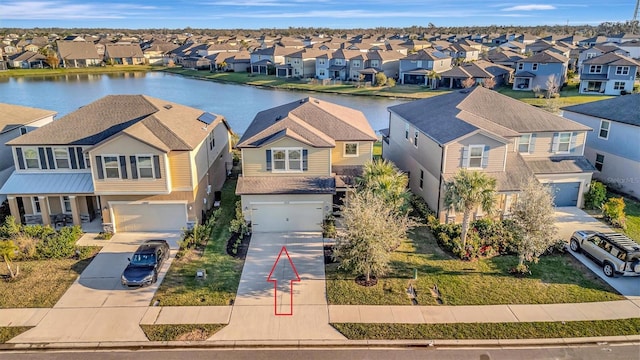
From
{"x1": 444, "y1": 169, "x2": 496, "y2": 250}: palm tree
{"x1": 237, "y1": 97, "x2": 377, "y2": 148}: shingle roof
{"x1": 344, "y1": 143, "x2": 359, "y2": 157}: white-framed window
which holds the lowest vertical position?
{"x1": 444, "y1": 169, "x2": 496, "y2": 250}: palm tree

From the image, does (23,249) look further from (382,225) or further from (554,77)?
(554,77)

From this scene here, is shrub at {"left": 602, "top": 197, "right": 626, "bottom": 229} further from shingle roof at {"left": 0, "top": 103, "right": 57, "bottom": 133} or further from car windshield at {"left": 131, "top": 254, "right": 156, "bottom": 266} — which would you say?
shingle roof at {"left": 0, "top": 103, "right": 57, "bottom": 133}

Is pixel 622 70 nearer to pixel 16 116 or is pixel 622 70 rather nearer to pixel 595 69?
pixel 595 69

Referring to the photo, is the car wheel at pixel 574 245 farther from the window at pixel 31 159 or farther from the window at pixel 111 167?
the window at pixel 31 159

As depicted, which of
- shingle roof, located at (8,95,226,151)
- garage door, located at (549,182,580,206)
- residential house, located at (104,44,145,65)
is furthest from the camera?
residential house, located at (104,44,145,65)

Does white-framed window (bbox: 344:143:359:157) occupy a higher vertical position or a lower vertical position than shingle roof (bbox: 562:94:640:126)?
lower

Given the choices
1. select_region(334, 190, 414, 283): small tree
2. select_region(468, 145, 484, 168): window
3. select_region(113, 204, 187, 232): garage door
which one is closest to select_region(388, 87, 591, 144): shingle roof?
select_region(468, 145, 484, 168): window

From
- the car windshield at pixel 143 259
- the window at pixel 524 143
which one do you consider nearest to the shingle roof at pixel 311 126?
the car windshield at pixel 143 259

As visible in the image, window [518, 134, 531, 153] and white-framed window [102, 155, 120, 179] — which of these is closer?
white-framed window [102, 155, 120, 179]
